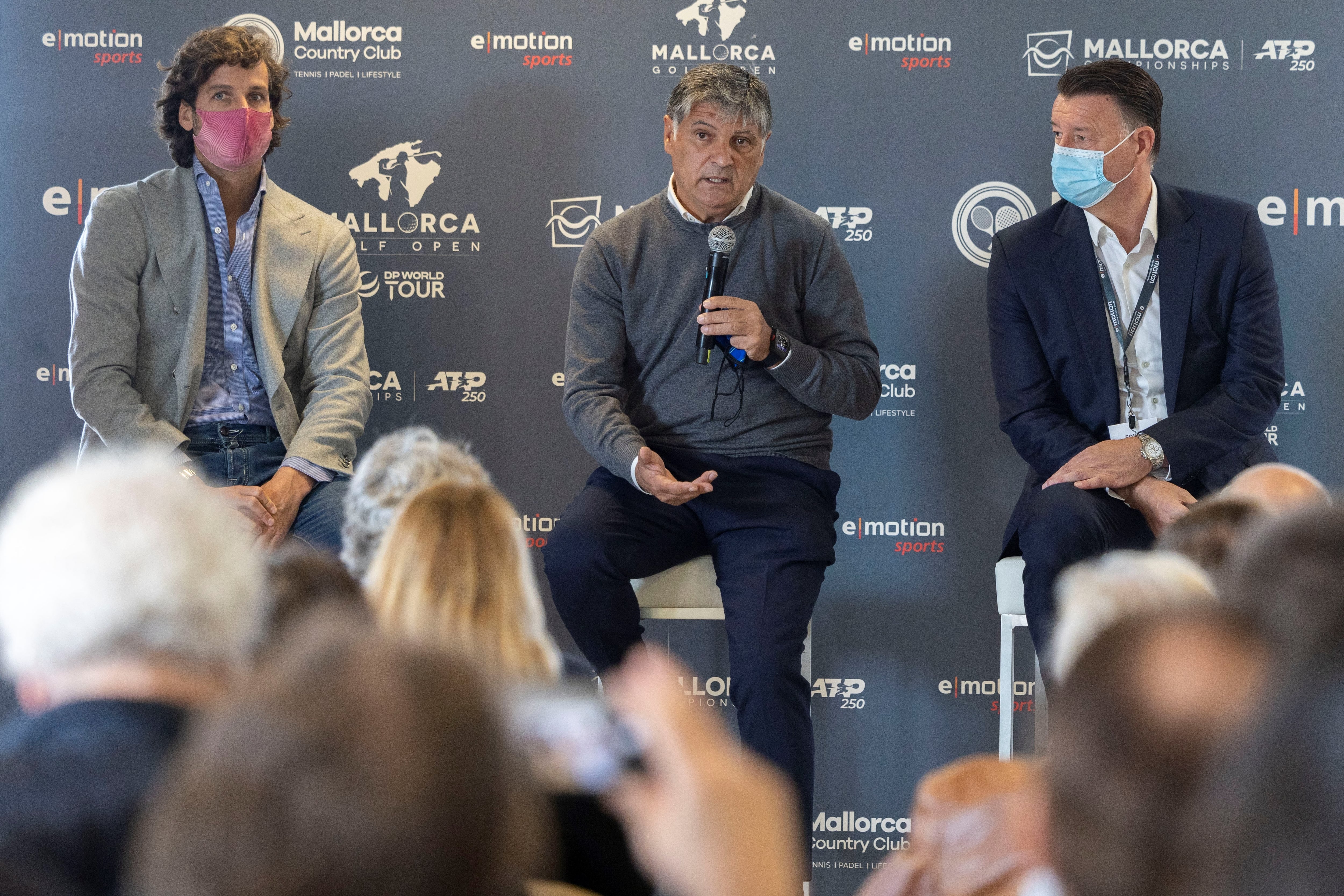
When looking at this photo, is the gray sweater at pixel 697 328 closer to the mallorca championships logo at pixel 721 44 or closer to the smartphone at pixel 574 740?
the mallorca championships logo at pixel 721 44

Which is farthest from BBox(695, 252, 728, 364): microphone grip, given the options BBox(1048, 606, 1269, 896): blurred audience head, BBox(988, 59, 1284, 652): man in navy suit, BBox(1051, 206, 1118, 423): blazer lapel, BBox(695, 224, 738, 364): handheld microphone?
BBox(1048, 606, 1269, 896): blurred audience head

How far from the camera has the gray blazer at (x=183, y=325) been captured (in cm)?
304

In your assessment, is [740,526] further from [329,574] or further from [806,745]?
[329,574]

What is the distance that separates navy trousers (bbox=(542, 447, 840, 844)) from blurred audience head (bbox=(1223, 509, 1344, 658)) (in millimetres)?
1559

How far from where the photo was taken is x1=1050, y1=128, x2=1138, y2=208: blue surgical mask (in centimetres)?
315

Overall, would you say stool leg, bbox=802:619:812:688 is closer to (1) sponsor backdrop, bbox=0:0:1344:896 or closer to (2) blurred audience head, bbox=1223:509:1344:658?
(1) sponsor backdrop, bbox=0:0:1344:896

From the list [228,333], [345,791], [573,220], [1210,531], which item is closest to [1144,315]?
[1210,531]

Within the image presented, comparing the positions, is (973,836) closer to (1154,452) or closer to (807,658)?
(807,658)

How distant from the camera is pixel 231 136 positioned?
316 cm

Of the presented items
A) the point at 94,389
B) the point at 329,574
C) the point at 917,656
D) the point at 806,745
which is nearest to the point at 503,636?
the point at 329,574

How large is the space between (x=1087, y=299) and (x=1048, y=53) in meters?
0.88

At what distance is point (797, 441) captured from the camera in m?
3.13

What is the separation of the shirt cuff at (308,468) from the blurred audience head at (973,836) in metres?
2.15

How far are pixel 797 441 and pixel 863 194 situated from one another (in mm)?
904
